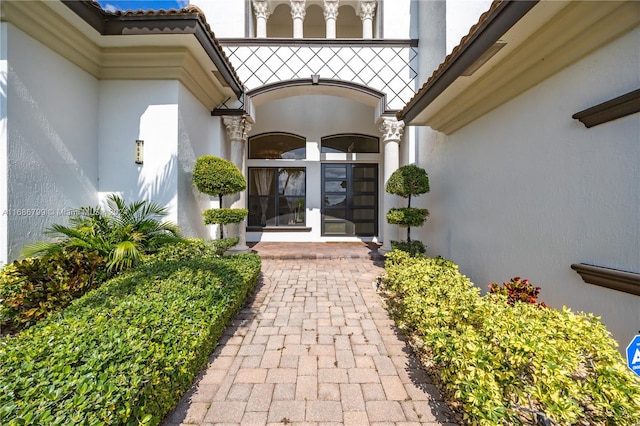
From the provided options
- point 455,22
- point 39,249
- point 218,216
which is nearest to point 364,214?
point 218,216

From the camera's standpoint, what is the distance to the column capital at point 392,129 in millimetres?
6773

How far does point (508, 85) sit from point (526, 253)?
7.05 ft

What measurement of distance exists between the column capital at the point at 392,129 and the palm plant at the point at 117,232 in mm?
5383

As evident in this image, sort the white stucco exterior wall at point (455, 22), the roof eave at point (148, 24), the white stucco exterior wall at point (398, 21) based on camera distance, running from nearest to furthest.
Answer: the roof eave at point (148, 24)
the white stucco exterior wall at point (455, 22)
the white stucco exterior wall at point (398, 21)

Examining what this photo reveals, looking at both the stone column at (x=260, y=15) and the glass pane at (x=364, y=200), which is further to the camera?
the glass pane at (x=364, y=200)

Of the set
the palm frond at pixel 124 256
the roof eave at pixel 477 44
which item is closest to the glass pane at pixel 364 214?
the roof eave at pixel 477 44

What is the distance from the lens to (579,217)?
2533mm

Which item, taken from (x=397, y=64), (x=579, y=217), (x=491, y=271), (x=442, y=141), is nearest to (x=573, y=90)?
(x=579, y=217)

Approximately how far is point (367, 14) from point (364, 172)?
4.54 metres

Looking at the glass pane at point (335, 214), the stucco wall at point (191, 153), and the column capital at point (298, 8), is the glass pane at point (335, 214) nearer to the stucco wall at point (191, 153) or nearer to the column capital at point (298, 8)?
the stucco wall at point (191, 153)

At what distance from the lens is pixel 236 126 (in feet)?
21.7

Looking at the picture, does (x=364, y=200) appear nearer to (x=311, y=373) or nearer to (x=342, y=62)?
(x=342, y=62)

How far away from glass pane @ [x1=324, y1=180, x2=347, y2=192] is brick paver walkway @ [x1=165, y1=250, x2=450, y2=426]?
5433mm

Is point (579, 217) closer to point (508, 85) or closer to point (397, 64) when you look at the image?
point (508, 85)
